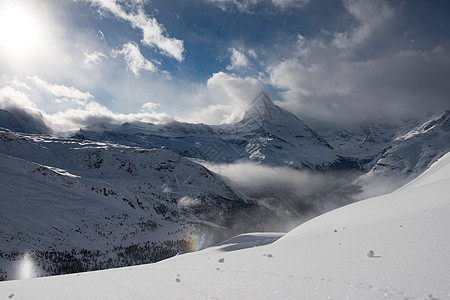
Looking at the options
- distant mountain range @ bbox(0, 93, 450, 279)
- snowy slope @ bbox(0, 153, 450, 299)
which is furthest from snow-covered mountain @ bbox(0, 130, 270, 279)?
snowy slope @ bbox(0, 153, 450, 299)

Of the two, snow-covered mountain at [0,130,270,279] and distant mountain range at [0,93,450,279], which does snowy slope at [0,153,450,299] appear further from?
distant mountain range at [0,93,450,279]

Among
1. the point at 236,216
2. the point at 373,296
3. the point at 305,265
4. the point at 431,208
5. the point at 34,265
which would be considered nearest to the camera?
the point at 373,296

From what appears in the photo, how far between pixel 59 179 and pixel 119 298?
81.6 metres

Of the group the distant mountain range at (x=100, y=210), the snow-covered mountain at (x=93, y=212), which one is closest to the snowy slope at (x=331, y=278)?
the snow-covered mountain at (x=93, y=212)

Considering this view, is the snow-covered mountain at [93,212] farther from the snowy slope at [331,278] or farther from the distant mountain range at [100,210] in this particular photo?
the snowy slope at [331,278]

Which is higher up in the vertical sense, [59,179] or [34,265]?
→ [59,179]

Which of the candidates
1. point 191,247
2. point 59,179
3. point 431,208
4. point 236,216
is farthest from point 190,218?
point 431,208

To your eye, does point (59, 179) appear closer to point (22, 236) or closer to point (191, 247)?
point (22, 236)

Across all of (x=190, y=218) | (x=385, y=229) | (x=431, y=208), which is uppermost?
(x=190, y=218)

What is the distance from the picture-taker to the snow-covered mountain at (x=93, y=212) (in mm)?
45062

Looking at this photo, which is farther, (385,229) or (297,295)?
(385,229)

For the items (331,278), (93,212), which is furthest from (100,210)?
(331,278)

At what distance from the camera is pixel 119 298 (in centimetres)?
455

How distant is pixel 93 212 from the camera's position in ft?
220
